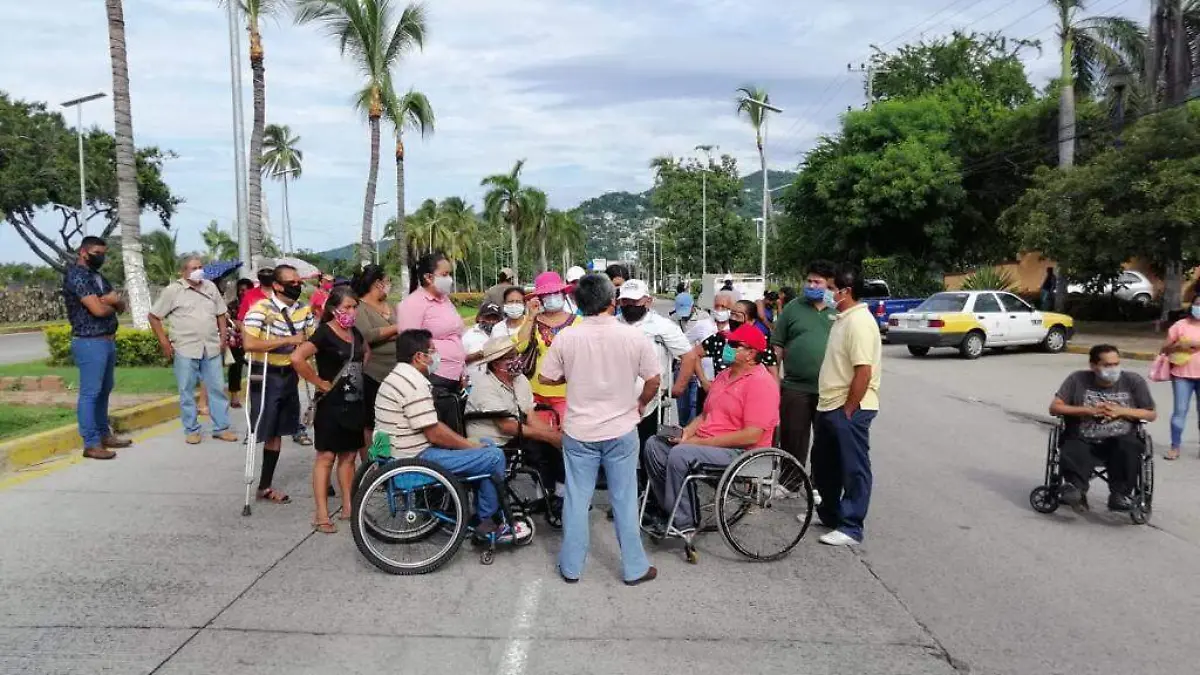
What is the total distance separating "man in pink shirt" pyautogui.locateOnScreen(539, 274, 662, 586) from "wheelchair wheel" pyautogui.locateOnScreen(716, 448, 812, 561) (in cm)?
63

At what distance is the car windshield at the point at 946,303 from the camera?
19.0 m

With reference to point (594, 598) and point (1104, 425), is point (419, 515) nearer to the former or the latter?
point (594, 598)

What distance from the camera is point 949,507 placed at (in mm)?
6645

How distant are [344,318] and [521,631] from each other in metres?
2.75

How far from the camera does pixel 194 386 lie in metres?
9.11

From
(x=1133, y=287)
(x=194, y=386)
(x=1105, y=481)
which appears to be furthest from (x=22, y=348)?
(x=1133, y=287)

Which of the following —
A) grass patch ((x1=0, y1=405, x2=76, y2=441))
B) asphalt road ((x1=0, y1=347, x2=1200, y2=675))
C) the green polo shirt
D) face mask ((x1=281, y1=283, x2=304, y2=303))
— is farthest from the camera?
grass patch ((x1=0, y1=405, x2=76, y2=441))

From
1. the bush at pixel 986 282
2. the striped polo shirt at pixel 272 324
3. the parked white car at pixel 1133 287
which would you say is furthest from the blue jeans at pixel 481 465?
the parked white car at pixel 1133 287

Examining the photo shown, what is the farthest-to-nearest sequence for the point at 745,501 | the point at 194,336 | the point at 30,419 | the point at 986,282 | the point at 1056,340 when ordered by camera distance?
1. the point at 986,282
2. the point at 1056,340
3. the point at 30,419
4. the point at 194,336
5. the point at 745,501

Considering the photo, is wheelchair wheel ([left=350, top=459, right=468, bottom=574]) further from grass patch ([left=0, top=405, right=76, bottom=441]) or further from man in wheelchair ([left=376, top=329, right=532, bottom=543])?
grass patch ([left=0, top=405, right=76, bottom=441])

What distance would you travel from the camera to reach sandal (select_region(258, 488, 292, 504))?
6.64 meters

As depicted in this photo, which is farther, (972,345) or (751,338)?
(972,345)

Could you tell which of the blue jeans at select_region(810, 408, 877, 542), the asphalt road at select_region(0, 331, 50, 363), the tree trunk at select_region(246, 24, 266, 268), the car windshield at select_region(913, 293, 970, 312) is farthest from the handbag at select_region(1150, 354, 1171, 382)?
the asphalt road at select_region(0, 331, 50, 363)

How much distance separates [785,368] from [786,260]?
3456 centimetres
